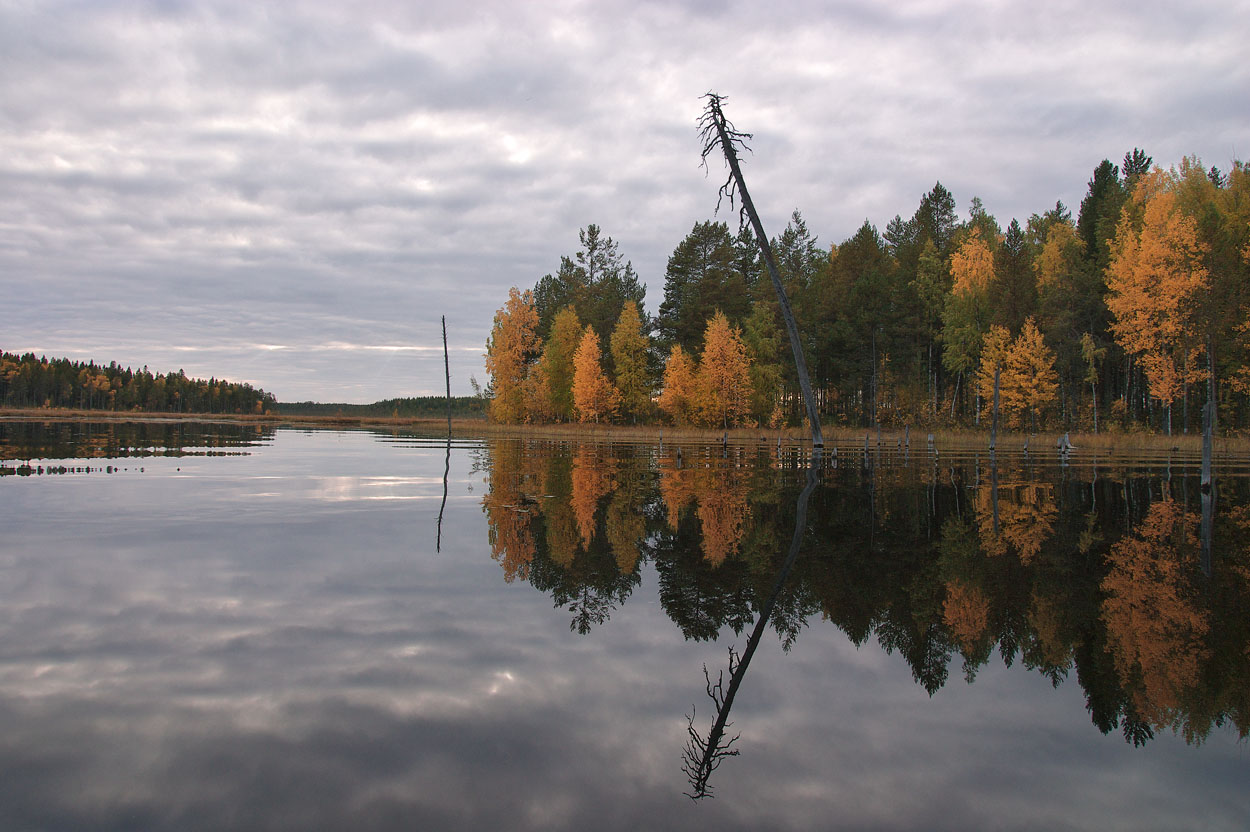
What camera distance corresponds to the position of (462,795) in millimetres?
3373

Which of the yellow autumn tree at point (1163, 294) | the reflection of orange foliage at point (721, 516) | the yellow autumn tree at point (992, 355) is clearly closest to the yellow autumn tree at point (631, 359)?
the yellow autumn tree at point (992, 355)

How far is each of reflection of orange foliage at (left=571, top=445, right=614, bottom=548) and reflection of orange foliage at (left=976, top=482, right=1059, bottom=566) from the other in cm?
541

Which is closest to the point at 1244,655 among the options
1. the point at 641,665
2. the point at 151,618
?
the point at 641,665

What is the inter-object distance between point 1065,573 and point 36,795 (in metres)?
8.80

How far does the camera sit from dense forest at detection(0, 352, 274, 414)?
15725 cm

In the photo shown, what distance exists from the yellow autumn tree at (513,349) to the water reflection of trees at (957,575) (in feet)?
201

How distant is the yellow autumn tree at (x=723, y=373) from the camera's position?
58625 millimetres

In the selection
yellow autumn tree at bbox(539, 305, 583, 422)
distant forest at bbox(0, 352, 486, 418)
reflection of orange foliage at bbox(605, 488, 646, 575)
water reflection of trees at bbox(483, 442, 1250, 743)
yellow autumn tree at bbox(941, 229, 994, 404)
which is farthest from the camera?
distant forest at bbox(0, 352, 486, 418)

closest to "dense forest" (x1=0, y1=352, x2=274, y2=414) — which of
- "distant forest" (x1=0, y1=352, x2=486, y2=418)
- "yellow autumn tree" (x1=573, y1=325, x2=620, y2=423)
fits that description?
"distant forest" (x1=0, y1=352, x2=486, y2=418)

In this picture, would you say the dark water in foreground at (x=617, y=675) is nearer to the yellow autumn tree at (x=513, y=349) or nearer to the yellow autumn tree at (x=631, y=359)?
the yellow autumn tree at (x=631, y=359)

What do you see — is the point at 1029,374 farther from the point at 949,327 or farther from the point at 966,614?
the point at 966,614

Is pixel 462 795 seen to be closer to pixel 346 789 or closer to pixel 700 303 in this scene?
pixel 346 789

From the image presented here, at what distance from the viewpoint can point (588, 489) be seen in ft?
54.6

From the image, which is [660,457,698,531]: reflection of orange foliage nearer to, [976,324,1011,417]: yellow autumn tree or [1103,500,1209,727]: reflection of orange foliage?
[1103,500,1209,727]: reflection of orange foliage
